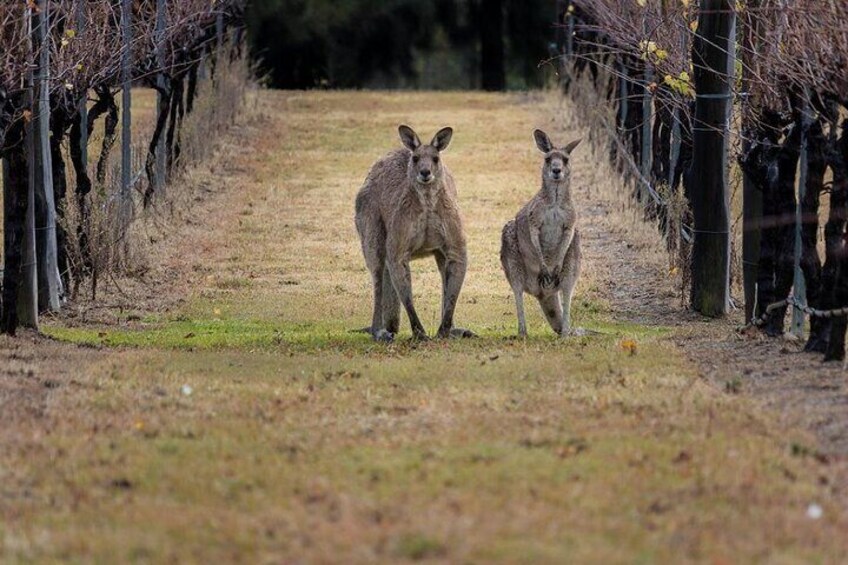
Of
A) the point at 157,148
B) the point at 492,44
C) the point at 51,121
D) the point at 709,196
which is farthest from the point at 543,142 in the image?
the point at 492,44

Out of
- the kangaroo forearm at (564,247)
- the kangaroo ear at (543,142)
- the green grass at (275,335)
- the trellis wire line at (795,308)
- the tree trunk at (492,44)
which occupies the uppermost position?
the tree trunk at (492,44)

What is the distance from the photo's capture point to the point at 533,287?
14352mm

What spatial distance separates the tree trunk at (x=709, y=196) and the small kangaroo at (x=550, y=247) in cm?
171

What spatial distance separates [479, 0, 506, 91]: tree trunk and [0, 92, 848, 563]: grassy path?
3007 centimetres

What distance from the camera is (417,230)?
13977mm

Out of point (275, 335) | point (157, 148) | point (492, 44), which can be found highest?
point (492, 44)

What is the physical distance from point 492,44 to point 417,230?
3158 cm

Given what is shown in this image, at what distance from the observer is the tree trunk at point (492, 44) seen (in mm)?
44531

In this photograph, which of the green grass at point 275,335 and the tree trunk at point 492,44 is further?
the tree trunk at point 492,44

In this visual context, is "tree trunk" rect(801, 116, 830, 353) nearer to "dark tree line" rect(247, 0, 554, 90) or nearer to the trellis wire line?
the trellis wire line

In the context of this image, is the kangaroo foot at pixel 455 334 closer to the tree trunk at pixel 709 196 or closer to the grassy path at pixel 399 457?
the grassy path at pixel 399 457

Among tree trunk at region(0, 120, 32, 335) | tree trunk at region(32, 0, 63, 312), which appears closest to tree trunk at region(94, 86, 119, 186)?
tree trunk at region(32, 0, 63, 312)

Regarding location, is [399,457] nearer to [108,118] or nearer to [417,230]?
[417,230]

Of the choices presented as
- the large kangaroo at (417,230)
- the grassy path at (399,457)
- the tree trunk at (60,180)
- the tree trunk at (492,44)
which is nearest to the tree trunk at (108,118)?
the tree trunk at (60,180)
